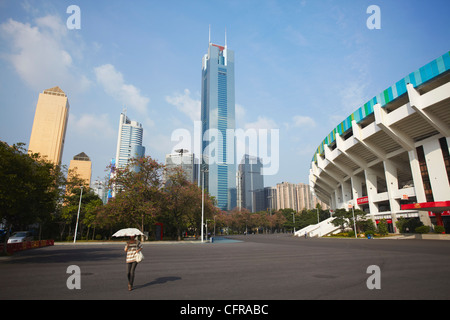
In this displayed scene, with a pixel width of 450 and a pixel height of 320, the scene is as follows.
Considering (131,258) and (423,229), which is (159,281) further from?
(423,229)

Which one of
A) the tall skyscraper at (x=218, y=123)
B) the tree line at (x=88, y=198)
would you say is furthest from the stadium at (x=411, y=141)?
the tall skyscraper at (x=218, y=123)

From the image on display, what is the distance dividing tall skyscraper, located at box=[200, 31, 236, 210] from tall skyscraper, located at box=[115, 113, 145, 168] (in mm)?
52546

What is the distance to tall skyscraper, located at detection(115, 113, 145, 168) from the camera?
186000mm

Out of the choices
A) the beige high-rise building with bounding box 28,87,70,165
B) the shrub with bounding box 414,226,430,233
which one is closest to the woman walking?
the shrub with bounding box 414,226,430,233

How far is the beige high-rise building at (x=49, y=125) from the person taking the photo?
126 meters

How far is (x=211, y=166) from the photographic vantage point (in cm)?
15812

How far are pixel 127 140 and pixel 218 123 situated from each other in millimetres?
72938

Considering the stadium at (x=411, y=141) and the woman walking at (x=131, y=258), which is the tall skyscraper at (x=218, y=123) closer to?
the stadium at (x=411, y=141)

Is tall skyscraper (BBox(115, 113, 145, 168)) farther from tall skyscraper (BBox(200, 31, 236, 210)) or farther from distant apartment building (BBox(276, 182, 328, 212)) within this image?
distant apartment building (BBox(276, 182, 328, 212))

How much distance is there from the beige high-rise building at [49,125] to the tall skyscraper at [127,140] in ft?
178

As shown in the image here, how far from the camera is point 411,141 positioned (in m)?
34.3
